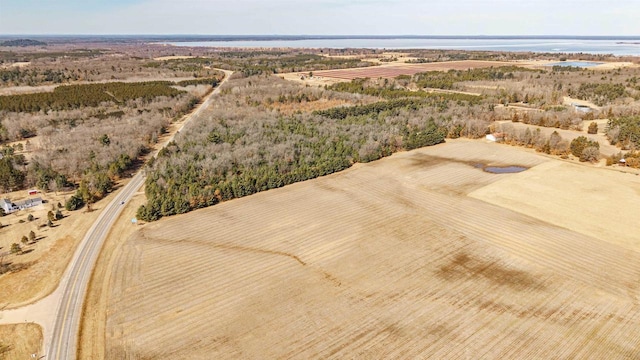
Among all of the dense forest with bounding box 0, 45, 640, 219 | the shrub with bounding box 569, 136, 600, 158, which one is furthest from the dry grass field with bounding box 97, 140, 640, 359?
the shrub with bounding box 569, 136, 600, 158

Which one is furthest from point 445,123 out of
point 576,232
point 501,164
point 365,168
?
point 576,232

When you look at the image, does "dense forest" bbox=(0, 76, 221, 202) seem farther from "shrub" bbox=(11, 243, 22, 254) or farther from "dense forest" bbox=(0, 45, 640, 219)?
"shrub" bbox=(11, 243, 22, 254)

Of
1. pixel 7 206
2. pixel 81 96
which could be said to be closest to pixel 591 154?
pixel 7 206

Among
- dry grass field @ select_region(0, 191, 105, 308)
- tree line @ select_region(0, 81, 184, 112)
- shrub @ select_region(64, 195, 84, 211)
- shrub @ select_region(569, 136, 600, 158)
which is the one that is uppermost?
tree line @ select_region(0, 81, 184, 112)

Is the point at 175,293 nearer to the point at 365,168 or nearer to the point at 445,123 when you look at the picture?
the point at 365,168

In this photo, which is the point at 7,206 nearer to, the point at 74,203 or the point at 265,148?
the point at 74,203

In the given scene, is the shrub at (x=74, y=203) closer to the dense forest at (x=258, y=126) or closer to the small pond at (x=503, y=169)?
the dense forest at (x=258, y=126)
